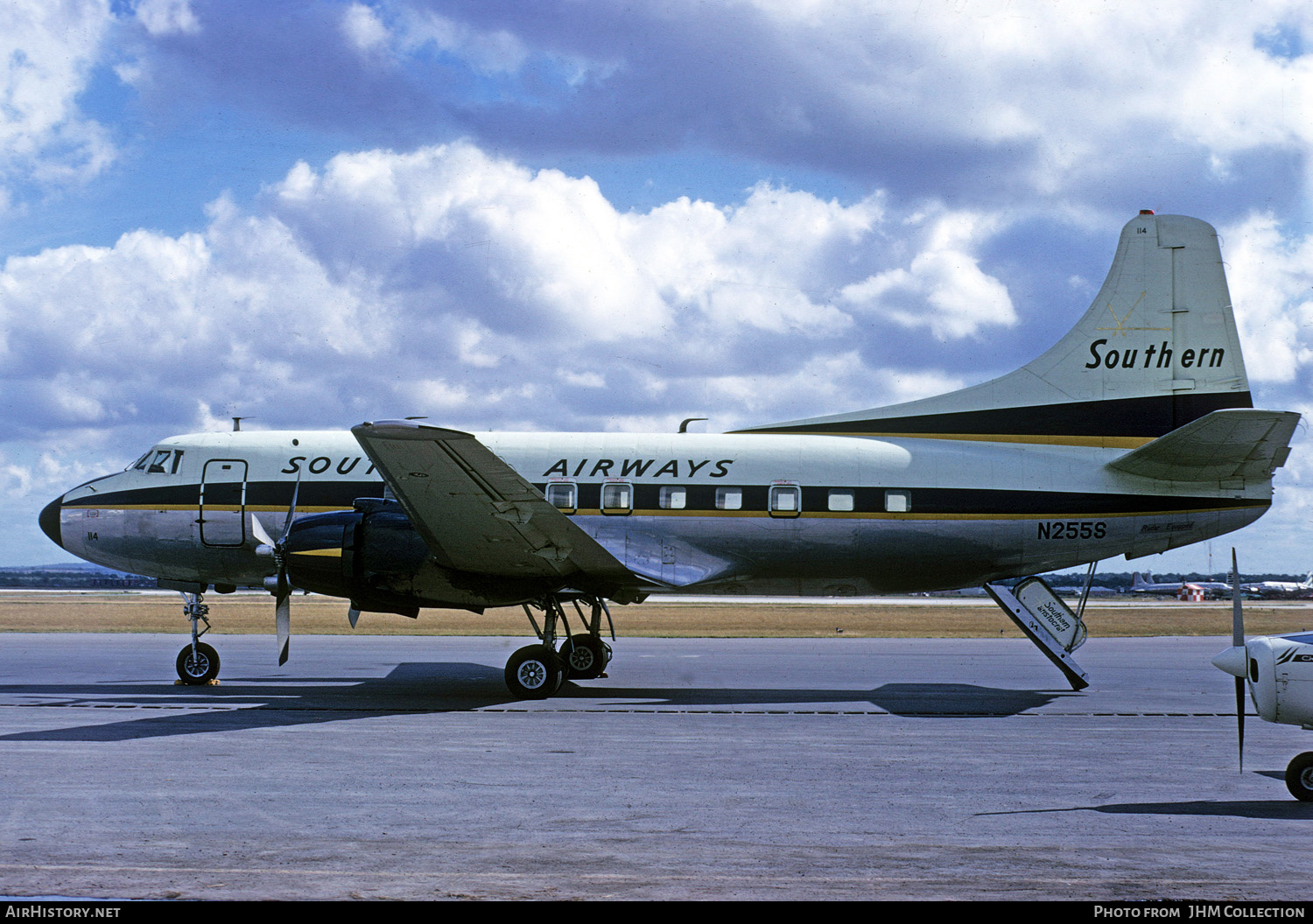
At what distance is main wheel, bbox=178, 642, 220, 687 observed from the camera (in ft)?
64.7

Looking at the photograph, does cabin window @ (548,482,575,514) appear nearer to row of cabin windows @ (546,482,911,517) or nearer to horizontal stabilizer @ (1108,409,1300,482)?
row of cabin windows @ (546,482,911,517)

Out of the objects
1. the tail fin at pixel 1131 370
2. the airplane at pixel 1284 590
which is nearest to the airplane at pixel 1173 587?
the airplane at pixel 1284 590

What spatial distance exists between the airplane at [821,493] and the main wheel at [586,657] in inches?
2.0

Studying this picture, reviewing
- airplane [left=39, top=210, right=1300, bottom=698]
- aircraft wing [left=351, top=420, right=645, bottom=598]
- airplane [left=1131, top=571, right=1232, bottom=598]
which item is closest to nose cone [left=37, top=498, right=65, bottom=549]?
airplane [left=39, top=210, right=1300, bottom=698]

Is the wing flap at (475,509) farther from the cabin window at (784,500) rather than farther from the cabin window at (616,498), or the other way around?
the cabin window at (784,500)

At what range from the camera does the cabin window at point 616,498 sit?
64.5 ft

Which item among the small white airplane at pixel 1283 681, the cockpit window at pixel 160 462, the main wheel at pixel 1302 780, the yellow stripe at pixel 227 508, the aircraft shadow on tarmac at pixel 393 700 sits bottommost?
the aircraft shadow on tarmac at pixel 393 700

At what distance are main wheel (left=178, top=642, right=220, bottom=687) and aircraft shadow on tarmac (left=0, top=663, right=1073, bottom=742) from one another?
0.25 meters

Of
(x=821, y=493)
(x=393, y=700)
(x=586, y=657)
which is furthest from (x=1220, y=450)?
(x=393, y=700)

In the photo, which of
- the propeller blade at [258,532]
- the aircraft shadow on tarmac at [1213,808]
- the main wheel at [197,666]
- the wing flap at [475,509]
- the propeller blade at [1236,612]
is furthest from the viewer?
the main wheel at [197,666]

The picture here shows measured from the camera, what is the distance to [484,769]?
11242 mm

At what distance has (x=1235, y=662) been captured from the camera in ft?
32.6

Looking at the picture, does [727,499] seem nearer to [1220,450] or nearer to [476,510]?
[476,510]

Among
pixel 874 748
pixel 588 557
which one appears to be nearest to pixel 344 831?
pixel 874 748
